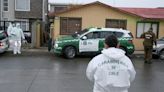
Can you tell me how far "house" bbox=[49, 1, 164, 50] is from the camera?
22.5 metres

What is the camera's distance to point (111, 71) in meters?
4.63

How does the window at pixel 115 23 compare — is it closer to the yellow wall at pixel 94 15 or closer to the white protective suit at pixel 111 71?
the yellow wall at pixel 94 15

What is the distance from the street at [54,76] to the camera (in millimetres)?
10125

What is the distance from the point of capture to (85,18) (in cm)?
2270

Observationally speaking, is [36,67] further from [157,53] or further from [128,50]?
[157,53]

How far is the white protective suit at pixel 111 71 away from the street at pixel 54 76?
16.8 feet

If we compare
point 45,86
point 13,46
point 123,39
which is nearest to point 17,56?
point 13,46

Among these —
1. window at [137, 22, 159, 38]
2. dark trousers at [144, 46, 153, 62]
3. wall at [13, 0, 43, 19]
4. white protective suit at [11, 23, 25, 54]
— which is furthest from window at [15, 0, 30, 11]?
dark trousers at [144, 46, 153, 62]

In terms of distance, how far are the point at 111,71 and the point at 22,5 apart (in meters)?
35.2

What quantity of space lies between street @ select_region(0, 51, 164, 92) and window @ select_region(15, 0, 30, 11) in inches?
866

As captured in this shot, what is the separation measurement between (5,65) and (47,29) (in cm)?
1471

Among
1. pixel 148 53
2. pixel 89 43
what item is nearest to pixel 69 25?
pixel 89 43

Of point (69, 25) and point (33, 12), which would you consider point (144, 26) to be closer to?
point (69, 25)

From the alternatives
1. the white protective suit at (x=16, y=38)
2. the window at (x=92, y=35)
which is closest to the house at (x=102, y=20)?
the white protective suit at (x=16, y=38)
